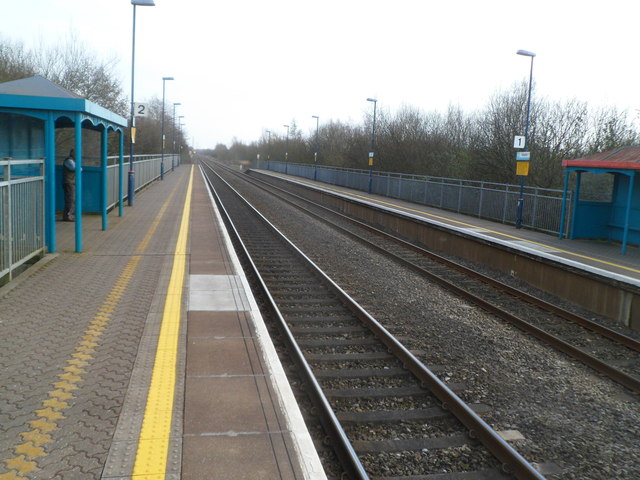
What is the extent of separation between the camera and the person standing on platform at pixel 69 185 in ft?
49.6

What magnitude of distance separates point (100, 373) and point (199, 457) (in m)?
1.88

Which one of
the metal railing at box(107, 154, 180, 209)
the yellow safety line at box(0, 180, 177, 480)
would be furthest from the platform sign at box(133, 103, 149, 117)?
the yellow safety line at box(0, 180, 177, 480)

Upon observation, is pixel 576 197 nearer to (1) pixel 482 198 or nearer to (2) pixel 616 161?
(2) pixel 616 161

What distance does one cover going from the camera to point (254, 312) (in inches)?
306

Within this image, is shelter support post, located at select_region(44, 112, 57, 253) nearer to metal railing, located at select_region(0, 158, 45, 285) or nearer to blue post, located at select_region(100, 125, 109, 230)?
metal railing, located at select_region(0, 158, 45, 285)

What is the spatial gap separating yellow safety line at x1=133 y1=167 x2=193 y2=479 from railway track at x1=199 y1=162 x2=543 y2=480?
4.49 ft

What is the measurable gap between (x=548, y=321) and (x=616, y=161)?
7819mm

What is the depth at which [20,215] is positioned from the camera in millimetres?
9094

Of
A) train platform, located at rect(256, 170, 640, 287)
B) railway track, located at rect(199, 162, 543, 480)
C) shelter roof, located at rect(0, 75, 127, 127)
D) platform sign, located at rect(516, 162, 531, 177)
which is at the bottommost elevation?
railway track, located at rect(199, 162, 543, 480)

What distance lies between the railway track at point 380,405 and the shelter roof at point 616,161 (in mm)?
9366

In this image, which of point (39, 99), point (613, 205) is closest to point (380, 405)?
point (39, 99)

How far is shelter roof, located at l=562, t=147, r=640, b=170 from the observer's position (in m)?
14.5

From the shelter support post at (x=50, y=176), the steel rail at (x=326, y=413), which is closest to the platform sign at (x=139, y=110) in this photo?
the shelter support post at (x=50, y=176)

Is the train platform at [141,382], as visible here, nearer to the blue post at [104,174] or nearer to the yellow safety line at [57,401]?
the yellow safety line at [57,401]
